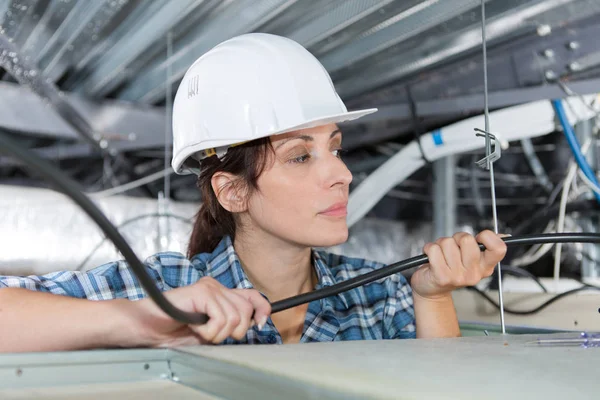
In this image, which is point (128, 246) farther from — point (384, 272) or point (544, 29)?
point (544, 29)

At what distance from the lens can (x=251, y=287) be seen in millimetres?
1085

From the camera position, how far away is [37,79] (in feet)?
5.40

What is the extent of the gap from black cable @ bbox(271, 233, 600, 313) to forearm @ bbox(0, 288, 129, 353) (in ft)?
0.70

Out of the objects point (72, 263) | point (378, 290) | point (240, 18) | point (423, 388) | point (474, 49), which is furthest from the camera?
point (72, 263)

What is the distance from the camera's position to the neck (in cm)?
115

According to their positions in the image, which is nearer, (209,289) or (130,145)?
(209,289)

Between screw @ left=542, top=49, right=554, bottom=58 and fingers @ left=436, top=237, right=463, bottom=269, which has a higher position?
screw @ left=542, top=49, right=554, bottom=58

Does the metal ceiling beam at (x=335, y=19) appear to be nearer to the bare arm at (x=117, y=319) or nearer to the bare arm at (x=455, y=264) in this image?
the bare arm at (x=455, y=264)

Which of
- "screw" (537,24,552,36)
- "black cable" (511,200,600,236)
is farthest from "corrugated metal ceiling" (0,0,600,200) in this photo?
"black cable" (511,200,600,236)

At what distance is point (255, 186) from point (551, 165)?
1.76m

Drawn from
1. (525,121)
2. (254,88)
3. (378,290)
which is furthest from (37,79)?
(525,121)

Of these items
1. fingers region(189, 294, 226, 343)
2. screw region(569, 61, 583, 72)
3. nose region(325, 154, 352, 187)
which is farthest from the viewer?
screw region(569, 61, 583, 72)

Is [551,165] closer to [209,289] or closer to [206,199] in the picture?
[206,199]

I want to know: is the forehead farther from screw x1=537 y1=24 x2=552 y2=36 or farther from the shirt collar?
screw x1=537 y1=24 x2=552 y2=36
